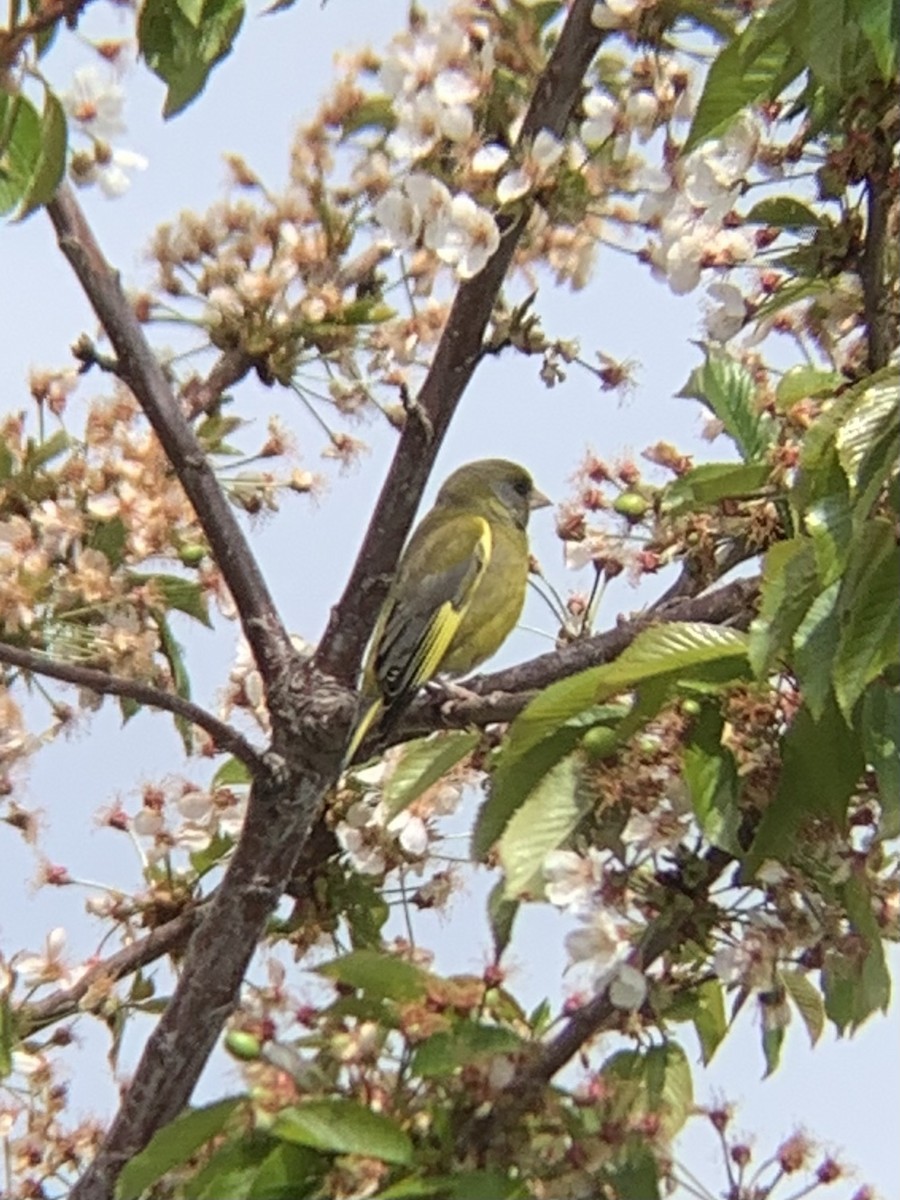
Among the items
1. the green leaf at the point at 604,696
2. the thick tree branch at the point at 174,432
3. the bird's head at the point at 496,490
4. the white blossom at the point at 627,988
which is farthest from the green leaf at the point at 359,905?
the bird's head at the point at 496,490

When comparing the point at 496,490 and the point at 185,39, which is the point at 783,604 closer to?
the point at 185,39

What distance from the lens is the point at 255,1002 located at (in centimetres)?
201

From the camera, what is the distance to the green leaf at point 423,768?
2.15 meters

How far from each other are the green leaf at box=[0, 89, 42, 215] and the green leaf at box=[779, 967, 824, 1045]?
3.78ft

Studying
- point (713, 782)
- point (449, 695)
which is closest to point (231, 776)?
point (449, 695)

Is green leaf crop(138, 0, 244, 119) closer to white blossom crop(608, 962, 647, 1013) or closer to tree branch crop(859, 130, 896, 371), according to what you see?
tree branch crop(859, 130, 896, 371)

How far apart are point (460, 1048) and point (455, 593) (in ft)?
6.96

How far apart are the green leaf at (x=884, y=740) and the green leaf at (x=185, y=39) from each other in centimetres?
98

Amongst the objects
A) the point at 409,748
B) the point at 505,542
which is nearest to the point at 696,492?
the point at 409,748

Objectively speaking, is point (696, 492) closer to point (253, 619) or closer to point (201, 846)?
point (253, 619)

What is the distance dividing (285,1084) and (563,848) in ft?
1.20

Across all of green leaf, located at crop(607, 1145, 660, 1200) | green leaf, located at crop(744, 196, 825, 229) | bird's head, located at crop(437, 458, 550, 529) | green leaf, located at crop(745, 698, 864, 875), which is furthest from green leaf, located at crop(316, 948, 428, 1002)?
bird's head, located at crop(437, 458, 550, 529)

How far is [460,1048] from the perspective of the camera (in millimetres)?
1746

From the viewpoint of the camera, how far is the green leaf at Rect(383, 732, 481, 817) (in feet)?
7.06
